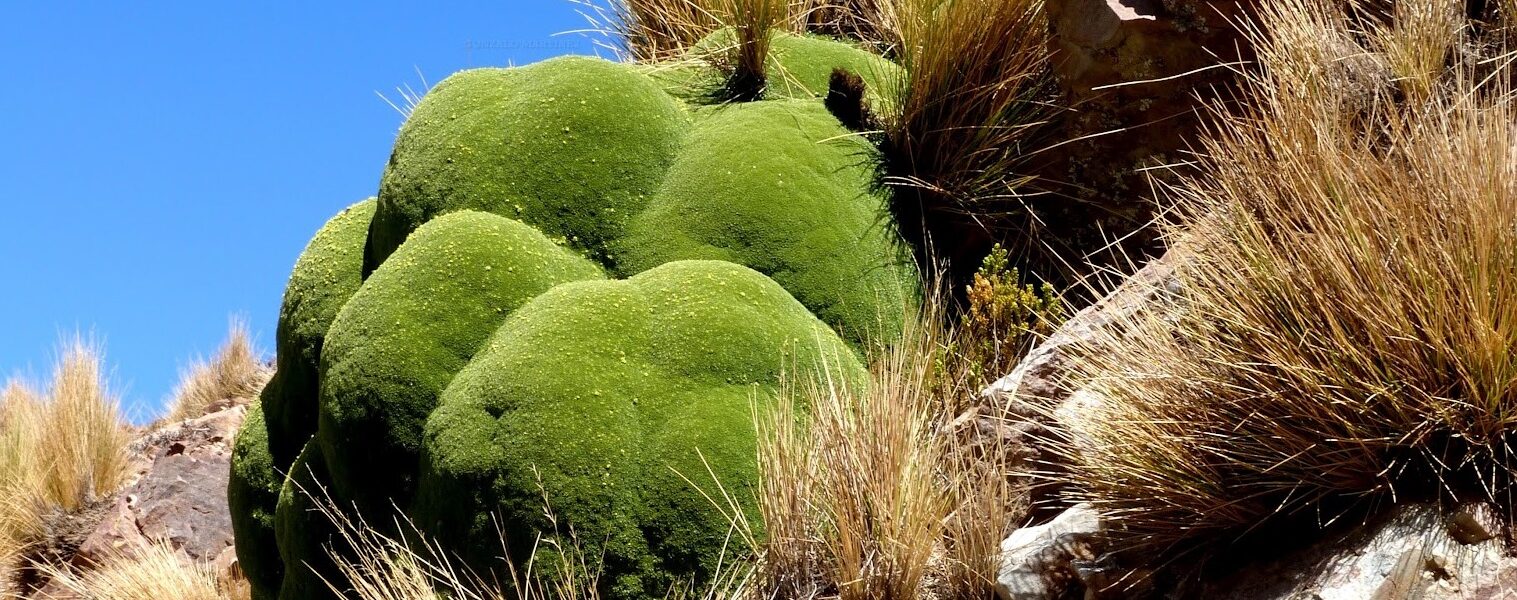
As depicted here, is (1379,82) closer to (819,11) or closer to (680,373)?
(680,373)

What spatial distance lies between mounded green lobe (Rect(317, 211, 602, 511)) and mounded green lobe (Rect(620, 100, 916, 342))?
1.63 ft

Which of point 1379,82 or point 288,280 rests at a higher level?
point 288,280

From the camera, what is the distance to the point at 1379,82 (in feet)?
12.9

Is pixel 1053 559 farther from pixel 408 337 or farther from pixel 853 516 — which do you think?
pixel 408 337

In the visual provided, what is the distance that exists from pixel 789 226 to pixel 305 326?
1991mm

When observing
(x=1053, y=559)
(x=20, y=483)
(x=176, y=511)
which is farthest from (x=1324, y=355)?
(x=20, y=483)

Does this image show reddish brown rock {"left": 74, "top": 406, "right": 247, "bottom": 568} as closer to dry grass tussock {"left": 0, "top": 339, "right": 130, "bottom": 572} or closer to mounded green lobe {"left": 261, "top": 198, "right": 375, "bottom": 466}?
dry grass tussock {"left": 0, "top": 339, "right": 130, "bottom": 572}

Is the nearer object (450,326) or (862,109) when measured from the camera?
(450,326)

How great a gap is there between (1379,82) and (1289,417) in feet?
5.13

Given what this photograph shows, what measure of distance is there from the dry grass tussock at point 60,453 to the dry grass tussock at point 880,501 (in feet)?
21.3

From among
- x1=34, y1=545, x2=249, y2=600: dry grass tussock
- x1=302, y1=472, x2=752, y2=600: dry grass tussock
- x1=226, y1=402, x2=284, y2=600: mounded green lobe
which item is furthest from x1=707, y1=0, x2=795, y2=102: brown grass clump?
x1=34, y1=545, x2=249, y2=600: dry grass tussock

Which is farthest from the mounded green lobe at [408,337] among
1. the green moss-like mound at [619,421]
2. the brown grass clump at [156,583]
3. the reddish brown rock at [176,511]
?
the reddish brown rock at [176,511]

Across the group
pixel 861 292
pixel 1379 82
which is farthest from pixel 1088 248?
pixel 1379 82

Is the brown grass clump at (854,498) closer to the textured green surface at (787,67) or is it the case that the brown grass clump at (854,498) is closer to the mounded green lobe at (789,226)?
the mounded green lobe at (789,226)
